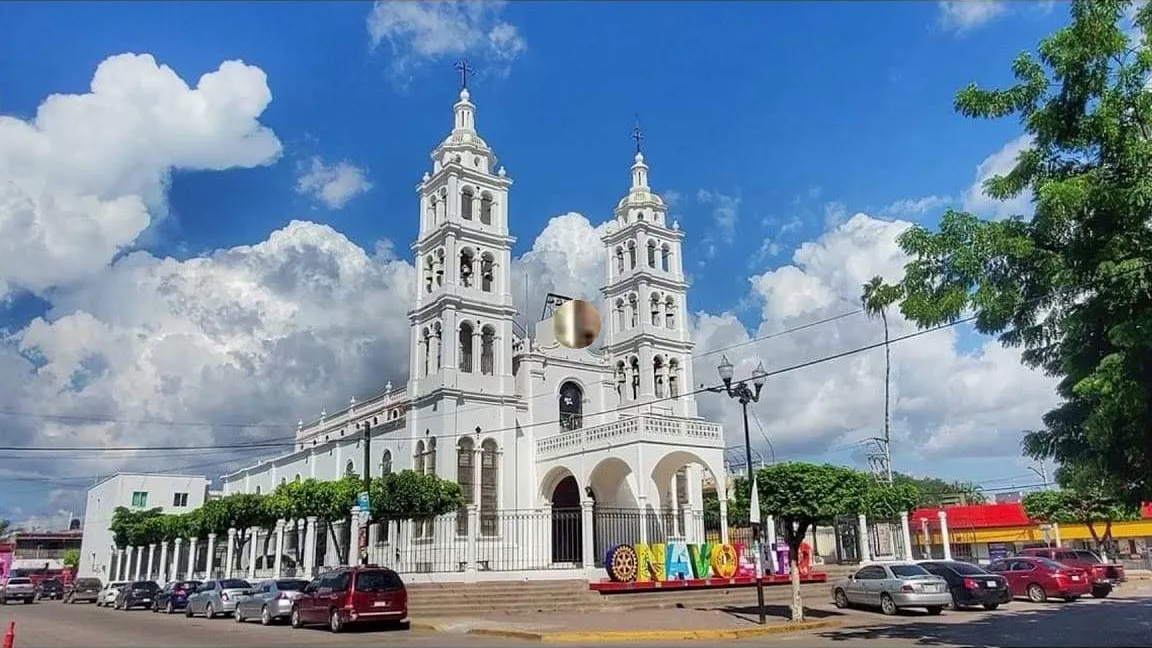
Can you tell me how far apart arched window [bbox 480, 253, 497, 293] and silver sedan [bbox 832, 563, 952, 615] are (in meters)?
21.8

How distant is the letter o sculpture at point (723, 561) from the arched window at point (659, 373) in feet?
53.1

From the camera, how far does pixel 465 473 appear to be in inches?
1414

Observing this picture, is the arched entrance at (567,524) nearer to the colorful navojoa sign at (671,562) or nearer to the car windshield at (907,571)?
the colorful navojoa sign at (671,562)

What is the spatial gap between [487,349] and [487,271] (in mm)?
3811

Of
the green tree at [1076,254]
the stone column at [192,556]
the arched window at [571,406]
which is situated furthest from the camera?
the stone column at [192,556]

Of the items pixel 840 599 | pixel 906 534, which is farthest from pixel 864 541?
pixel 840 599

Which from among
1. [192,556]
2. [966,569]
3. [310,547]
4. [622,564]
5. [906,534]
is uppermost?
[310,547]

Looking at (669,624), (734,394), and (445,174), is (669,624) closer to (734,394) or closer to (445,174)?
(734,394)

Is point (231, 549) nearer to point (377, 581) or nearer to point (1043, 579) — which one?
point (377, 581)

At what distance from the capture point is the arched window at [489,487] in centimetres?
3540

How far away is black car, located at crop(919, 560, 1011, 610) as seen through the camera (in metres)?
22.6

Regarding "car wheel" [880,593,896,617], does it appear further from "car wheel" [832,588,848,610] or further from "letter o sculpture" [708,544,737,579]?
"letter o sculpture" [708,544,737,579]

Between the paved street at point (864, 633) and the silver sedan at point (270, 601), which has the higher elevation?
the silver sedan at point (270, 601)

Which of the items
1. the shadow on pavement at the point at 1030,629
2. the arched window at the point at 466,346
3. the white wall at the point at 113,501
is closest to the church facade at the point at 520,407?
the arched window at the point at 466,346
